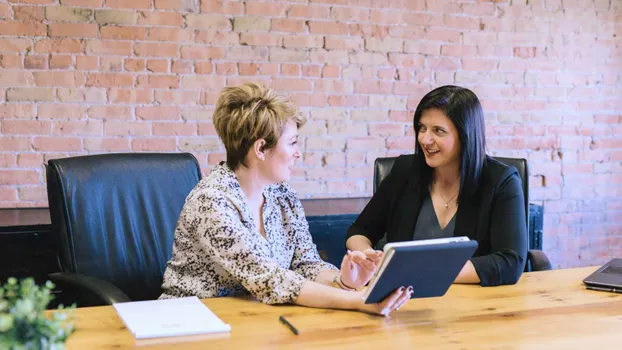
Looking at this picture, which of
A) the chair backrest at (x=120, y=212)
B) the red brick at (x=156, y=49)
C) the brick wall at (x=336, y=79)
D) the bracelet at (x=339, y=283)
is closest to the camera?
the bracelet at (x=339, y=283)

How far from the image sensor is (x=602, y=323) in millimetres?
1758

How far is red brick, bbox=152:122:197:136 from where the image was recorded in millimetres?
3314

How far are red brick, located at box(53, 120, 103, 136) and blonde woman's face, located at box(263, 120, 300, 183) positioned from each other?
1.42 metres

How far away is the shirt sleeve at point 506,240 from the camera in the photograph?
2107mm

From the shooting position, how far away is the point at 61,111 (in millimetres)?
3164

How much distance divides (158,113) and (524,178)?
1.60m

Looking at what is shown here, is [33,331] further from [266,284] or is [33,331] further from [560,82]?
[560,82]

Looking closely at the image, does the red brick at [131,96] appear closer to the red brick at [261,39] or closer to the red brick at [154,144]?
the red brick at [154,144]

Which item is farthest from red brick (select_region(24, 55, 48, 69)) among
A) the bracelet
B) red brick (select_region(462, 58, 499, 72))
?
red brick (select_region(462, 58, 499, 72))

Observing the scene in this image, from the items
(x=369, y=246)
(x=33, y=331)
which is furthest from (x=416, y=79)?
(x=33, y=331)

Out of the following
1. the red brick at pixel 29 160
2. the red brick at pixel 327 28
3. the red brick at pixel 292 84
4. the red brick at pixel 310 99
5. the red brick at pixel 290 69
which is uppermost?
the red brick at pixel 327 28

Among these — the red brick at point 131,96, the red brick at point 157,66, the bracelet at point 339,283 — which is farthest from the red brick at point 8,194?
the bracelet at point 339,283

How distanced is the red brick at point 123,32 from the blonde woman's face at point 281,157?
1426 millimetres

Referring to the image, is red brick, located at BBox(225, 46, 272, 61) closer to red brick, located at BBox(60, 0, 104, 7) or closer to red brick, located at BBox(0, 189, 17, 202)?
red brick, located at BBox(60, 0, 104, 7)
